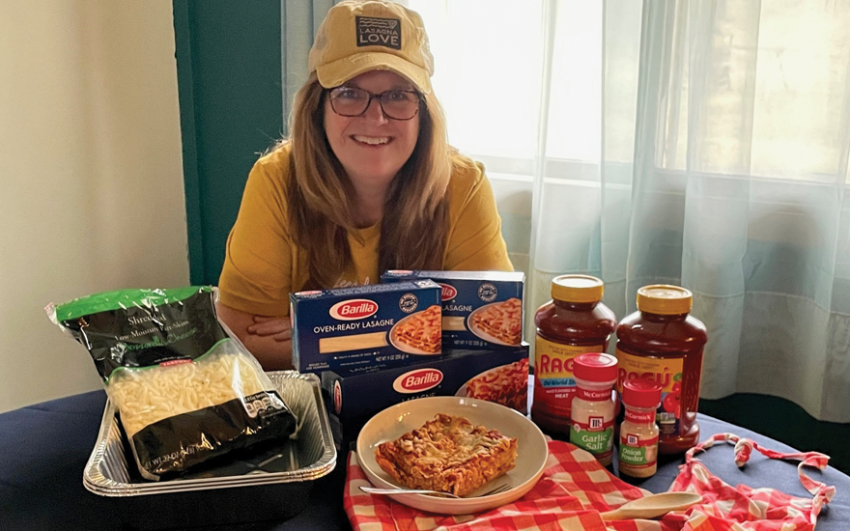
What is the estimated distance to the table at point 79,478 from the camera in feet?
2.76

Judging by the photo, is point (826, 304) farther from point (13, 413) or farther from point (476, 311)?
point (13, 413)

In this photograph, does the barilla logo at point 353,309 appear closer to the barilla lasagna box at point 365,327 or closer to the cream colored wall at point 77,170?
the barilla lasagna box at point 365,327

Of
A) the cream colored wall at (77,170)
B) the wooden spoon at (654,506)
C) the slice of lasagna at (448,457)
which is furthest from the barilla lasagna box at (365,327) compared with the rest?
the cream colored wall at (77,170)

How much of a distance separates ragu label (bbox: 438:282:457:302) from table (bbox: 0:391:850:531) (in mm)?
290

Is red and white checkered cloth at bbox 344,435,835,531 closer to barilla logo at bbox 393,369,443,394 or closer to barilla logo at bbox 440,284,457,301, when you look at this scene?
barilla logo at bbox 393,369,443,394

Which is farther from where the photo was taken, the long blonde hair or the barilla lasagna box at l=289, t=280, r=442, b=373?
the long blonde hair

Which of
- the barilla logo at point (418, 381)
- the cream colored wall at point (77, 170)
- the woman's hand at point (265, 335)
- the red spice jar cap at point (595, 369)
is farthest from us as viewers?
the cream colored wall at point (77, 170)

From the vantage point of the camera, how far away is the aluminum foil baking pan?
2.57ft

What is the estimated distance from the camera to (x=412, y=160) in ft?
4.91

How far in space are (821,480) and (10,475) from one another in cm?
111

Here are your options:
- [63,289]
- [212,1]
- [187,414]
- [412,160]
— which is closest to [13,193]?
[63,289]

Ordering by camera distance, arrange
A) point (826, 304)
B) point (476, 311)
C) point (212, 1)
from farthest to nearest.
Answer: point (212, 1), point (826, 304), point (476, 311)

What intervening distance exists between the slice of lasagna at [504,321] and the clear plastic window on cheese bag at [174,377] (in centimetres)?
33

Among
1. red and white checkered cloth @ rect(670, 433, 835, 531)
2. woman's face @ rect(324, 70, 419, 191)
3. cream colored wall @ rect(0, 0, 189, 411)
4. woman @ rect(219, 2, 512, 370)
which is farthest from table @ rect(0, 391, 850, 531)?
cream colored wall @ rect(0, 0, 189, 411)
